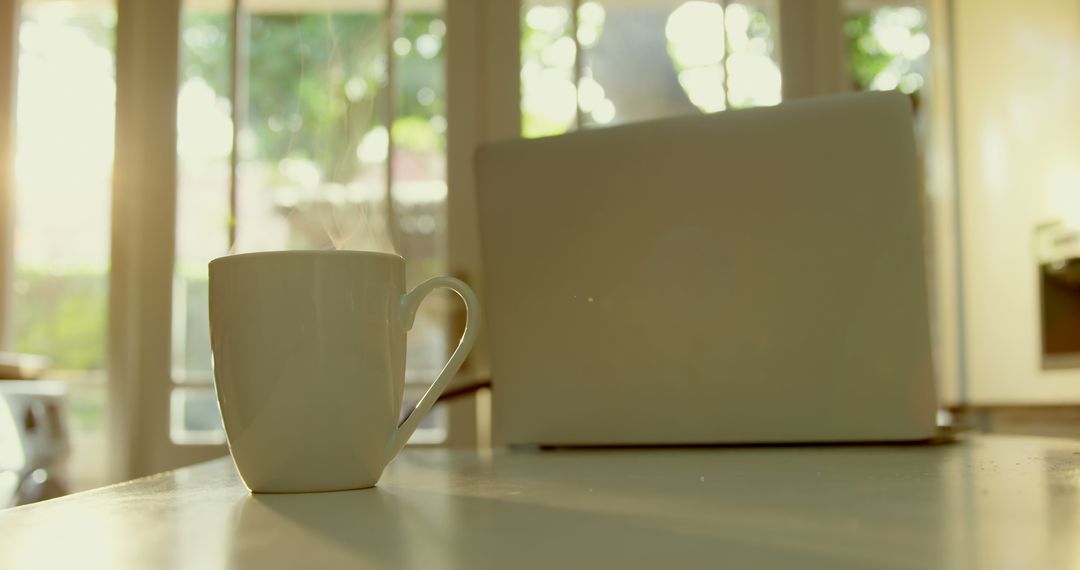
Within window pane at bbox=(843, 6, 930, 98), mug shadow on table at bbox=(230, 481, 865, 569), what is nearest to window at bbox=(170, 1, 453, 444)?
window pane at bbox=(843, 6, 930, 98)

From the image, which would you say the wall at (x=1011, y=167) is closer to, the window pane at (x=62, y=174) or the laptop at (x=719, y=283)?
the laptop at (x=719, y=283)

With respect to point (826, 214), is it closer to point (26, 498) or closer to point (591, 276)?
point (591, 276)

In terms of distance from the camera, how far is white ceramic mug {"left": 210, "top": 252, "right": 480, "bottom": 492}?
0.43 m

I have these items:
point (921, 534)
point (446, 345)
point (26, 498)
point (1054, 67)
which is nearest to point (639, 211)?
point (921, 534)

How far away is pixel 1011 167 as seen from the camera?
7.82 ft

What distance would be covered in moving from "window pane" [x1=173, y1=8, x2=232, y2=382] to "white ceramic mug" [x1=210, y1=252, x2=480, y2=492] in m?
1.76

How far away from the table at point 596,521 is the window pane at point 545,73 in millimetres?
1660

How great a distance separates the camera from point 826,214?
721 mm

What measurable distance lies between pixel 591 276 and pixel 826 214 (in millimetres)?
176

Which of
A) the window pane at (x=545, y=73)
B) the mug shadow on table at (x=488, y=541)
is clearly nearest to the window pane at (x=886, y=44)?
the window pane at (x=545, y=73)

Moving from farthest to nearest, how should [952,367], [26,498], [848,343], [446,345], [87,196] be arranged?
[952,367] → [87,196] → [446,345] → [26,498] → [848,343]

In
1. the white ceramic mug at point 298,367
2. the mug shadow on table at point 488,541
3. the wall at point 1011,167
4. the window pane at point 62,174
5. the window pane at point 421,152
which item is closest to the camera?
the mug shadow on table at point 488,541

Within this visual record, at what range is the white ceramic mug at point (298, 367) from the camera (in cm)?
43

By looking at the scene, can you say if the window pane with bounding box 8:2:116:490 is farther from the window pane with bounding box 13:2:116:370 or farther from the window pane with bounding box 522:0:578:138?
the window pane with bounding box 522:0:578:138
